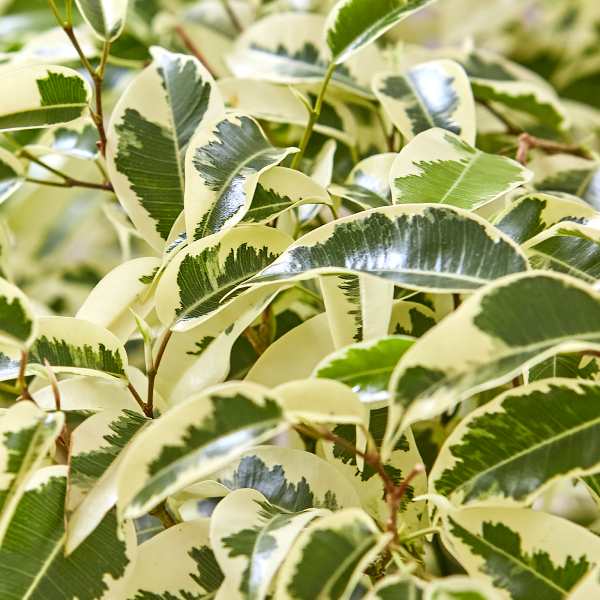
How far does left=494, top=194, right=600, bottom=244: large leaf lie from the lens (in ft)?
1.33

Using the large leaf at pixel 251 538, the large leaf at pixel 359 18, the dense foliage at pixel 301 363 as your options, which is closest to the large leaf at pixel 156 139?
the dense foliage at pixel 301 363

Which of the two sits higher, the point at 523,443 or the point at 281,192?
the point at 281,192

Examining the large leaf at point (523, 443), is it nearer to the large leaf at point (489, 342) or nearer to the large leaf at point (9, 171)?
the large leaf at point (489, 342)

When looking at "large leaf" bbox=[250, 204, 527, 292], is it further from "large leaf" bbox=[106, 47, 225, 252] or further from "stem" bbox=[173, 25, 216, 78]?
"stem" bbox=[173, 25, 216, 78]

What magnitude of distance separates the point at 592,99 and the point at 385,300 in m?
1.20

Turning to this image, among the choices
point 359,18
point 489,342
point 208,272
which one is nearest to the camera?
point 489,342

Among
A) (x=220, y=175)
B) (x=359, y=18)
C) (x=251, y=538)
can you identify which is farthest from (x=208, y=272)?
(x=359, y=18)

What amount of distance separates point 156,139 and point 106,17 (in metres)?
0.13

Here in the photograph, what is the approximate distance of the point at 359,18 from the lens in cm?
50

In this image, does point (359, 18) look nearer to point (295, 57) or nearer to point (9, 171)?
point (295, 57)

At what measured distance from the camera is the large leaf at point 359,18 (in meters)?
0.50

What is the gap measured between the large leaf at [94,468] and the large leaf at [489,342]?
0.19 metres

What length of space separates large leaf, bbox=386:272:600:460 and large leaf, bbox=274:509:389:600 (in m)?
0.06

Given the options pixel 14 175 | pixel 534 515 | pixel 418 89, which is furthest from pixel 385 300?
pixel 14 175
